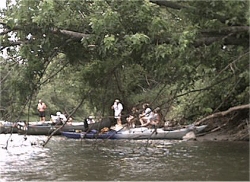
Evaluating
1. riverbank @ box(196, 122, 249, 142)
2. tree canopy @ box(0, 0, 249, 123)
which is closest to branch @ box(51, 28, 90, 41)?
tree canopy @ box(0, 0, 249, 123)

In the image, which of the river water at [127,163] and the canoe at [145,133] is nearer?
the river water at [127,163]

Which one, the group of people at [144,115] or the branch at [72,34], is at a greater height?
the branch at [72,34]

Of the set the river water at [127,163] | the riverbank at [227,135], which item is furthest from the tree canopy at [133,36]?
the riverbank at [227,135]

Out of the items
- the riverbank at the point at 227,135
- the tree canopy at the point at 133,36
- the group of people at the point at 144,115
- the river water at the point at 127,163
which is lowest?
the river water at the point at 127,163

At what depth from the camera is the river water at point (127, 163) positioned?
35.2 ft

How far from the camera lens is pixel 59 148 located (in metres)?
17.8

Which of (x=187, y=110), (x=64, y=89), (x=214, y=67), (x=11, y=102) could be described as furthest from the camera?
(x=64, y=89)

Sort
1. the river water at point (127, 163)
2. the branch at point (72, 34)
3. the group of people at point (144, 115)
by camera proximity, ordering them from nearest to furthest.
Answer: the river water at point (127, 163), the branch at point (72, 34), the group of people at point (144, 115)

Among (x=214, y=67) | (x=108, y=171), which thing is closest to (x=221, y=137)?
(x=214, y=67)

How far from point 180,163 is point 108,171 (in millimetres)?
2120

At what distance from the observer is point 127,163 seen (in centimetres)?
1293

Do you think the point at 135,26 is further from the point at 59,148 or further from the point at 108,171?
the point at 59,148

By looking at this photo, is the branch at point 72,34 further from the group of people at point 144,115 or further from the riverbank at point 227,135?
the riverbank at point 227,135

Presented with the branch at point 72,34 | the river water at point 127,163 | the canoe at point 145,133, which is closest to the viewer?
the river water at point 127,163
